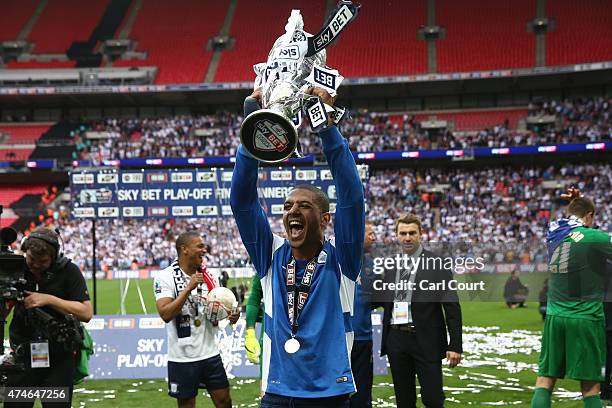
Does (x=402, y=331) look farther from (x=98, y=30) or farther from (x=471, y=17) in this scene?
(x=98, y=30)

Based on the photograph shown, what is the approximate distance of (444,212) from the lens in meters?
41.3

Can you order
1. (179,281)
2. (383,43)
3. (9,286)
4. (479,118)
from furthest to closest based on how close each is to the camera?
(383,43) → (479,118) → (179,281) → (9,286)

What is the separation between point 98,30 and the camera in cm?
5428

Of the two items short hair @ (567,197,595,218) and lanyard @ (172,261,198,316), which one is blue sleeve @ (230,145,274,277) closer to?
lanyard @ (172,261,198,316)

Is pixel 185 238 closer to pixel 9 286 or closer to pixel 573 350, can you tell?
pixel 9 286

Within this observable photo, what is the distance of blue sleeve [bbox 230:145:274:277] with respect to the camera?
11.0 ft

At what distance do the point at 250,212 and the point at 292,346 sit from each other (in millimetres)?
670

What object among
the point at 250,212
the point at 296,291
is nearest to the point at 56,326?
the point at 250,212

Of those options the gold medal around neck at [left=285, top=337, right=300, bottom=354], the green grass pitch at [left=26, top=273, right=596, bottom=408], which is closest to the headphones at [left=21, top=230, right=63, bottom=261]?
the gold medal around neck at [left=285, top=337, right=300, bottom=354]

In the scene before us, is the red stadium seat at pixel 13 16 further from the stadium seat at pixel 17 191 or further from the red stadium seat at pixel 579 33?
the red stadium seat at pixel 579 33

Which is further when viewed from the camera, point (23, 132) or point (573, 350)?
point (23, 132)

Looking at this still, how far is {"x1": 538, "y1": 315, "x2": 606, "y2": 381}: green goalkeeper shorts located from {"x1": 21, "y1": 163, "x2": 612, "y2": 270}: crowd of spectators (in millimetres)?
27613

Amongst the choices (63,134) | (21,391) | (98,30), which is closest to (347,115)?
(21,391)

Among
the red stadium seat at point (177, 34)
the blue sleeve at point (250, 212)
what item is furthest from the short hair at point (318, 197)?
the red stadium seat at point (177, 34)
